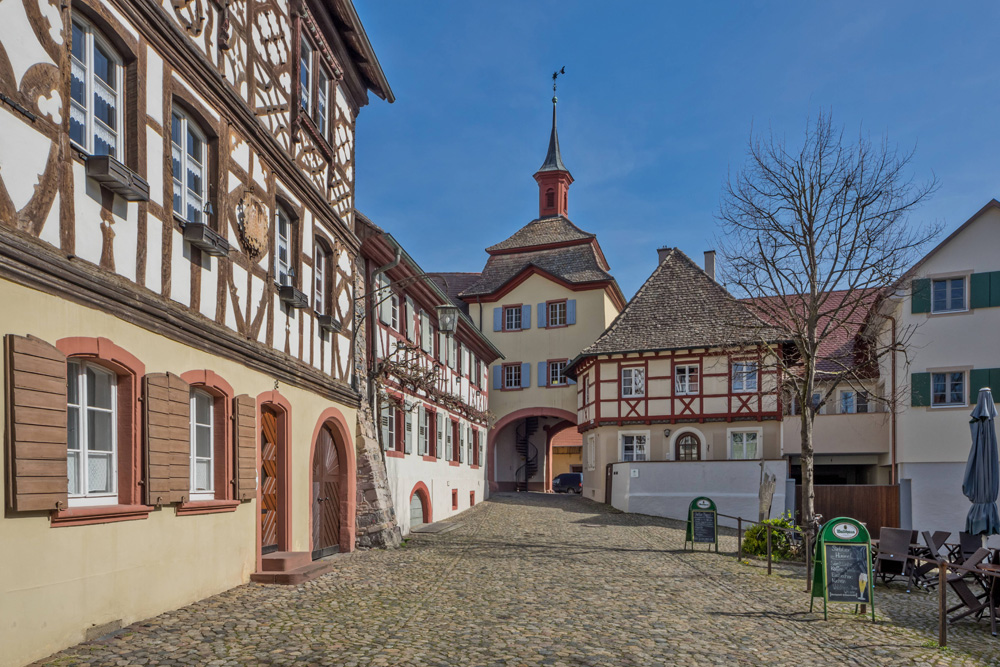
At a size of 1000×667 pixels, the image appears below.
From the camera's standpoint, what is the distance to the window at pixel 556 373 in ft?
125

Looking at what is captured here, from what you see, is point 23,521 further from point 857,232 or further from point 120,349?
point 857,232

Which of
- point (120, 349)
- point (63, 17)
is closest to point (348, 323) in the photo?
point (120, 349)

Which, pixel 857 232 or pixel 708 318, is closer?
pixel 857 232

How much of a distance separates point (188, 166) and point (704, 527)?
11.4 meters

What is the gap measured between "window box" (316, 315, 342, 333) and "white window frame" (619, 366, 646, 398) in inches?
656

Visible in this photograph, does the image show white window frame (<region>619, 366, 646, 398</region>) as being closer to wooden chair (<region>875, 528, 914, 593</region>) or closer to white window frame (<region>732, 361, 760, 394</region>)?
white window frame (<region>732, 361, 760, 394</region>)

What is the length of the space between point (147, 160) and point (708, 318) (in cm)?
2345

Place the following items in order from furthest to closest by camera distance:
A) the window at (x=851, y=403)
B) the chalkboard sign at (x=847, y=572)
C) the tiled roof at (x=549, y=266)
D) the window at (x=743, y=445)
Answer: the tiled roof at (x=549, y=266) < the window at (x=851, y=403) < the window at (x=743, y=445) < the chalkboard sign at (x=847, y=572)

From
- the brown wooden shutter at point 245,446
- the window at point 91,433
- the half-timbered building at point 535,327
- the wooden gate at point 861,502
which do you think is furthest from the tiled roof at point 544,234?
the window at point 91,433

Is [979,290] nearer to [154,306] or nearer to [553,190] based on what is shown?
[154,306]

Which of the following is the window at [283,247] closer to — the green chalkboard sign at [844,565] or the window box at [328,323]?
the window box at [328,323]

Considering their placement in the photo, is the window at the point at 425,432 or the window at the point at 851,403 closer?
the window at the point at 425,432

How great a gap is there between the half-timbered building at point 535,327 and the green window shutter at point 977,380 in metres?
17.1

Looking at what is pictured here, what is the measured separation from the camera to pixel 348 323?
15.4 m
